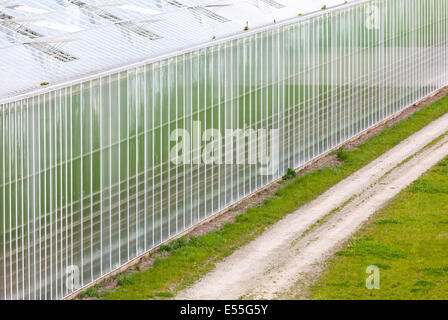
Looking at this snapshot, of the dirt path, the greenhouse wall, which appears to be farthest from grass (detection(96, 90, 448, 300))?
the greenhouse wall

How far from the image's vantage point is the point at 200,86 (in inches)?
1346

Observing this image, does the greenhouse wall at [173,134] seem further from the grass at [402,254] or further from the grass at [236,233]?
the grass at [402,254]

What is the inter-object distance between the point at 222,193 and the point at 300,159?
240 inches

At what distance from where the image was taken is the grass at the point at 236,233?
2894 centimetres

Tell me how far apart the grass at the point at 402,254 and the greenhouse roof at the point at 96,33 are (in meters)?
8.33

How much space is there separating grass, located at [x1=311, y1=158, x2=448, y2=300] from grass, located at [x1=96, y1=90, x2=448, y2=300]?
331 centimetres

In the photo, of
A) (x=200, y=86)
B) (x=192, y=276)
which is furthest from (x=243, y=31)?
(x=192, y=276)

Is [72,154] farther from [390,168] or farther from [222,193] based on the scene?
[390,168]

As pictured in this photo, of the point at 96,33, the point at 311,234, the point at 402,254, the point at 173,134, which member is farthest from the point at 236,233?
the point at 96,33

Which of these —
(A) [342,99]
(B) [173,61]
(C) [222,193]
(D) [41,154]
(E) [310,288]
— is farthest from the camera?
(A) [342,99]

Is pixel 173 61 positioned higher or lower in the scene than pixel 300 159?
higher

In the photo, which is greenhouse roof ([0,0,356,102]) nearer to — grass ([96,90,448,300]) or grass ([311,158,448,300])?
grass ([96,90,448,300])

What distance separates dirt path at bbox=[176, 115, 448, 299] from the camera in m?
28.9

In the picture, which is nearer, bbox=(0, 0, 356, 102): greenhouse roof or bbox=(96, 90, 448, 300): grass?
A: bbox=(96, 90, 448, 300): grass
